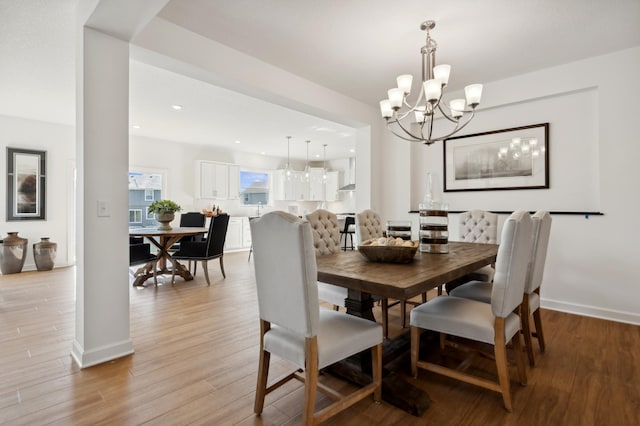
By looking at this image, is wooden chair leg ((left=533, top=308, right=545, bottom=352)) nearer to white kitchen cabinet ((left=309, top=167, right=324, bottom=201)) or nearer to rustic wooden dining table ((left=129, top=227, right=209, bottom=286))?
rustic wooden dining table ((left=129, top=227, right=209, bottom=286))

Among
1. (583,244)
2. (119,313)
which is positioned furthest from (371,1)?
(583,244)

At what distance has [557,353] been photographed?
7.59 ft

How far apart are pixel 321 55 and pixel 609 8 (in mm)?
2197

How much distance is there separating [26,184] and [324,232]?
5380mm

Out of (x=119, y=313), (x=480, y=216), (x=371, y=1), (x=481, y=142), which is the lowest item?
(x=119, y=313)

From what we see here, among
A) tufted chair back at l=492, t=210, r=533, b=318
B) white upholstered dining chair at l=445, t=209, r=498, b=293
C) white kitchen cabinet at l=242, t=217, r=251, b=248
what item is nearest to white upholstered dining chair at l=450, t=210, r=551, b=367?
tufted chair back at l=492, t=210, r=533, b=318

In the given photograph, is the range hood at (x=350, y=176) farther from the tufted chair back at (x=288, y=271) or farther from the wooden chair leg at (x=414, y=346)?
the tufted chair back at (x=288, y=271)

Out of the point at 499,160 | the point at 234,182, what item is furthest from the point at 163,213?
the point at 499,160

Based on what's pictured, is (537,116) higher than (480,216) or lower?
higher

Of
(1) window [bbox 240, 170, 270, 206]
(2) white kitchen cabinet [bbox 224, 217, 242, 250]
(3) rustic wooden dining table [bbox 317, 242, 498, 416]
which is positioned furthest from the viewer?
(1) window [bbox 240, 170, 270, 206]

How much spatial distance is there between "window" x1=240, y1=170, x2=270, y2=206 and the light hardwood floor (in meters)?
5.36

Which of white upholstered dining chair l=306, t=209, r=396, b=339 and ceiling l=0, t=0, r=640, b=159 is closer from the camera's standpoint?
ceiling l=0, t=0, r=640, b=159

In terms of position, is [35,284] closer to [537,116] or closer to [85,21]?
[85,21]

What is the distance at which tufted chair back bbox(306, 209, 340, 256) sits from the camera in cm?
259
